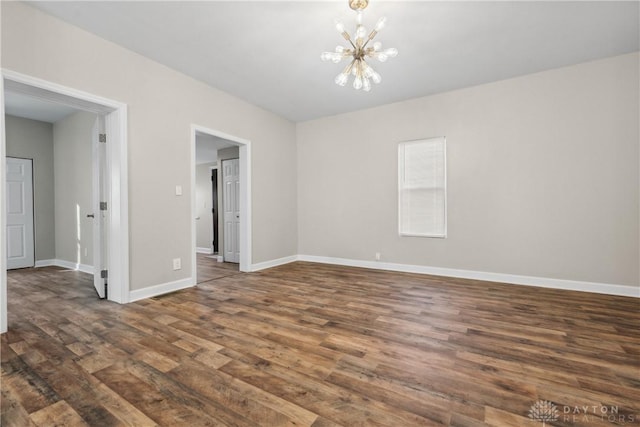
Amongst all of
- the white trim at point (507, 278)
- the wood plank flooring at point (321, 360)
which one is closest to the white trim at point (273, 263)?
the white trim at point (507, 278)

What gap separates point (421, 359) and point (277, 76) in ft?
11.7

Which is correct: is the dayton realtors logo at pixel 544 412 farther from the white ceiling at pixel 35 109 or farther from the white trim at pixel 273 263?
the white ceiling at pixel 35 109

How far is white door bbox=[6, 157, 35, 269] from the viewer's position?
4871 mm

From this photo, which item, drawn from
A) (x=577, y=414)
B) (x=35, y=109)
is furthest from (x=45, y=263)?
(x=577, y=414)

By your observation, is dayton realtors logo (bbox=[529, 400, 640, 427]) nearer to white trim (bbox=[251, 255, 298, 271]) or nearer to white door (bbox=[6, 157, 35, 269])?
white trim (bbox=[251, 255, 298, 271])

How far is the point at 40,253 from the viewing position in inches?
203

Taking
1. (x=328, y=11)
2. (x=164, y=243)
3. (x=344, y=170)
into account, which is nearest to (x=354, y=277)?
(x=344, y=170)

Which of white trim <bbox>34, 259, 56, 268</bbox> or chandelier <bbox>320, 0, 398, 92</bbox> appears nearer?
chandelier <bbox>320, 0, 398, 92</bbox>

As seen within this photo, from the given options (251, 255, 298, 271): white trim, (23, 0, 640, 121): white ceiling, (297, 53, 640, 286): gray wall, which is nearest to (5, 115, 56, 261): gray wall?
(23, 0, 640, 121): white ceiling

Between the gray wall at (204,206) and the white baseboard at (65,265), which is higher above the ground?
the gray wall at (204,206)

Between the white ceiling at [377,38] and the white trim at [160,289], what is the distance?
2.68m

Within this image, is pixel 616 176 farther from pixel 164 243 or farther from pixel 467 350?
pixel 164 243

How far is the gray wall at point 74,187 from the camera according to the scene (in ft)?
15.3

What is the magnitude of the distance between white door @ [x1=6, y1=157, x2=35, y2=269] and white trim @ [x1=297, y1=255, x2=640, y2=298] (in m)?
5.55
